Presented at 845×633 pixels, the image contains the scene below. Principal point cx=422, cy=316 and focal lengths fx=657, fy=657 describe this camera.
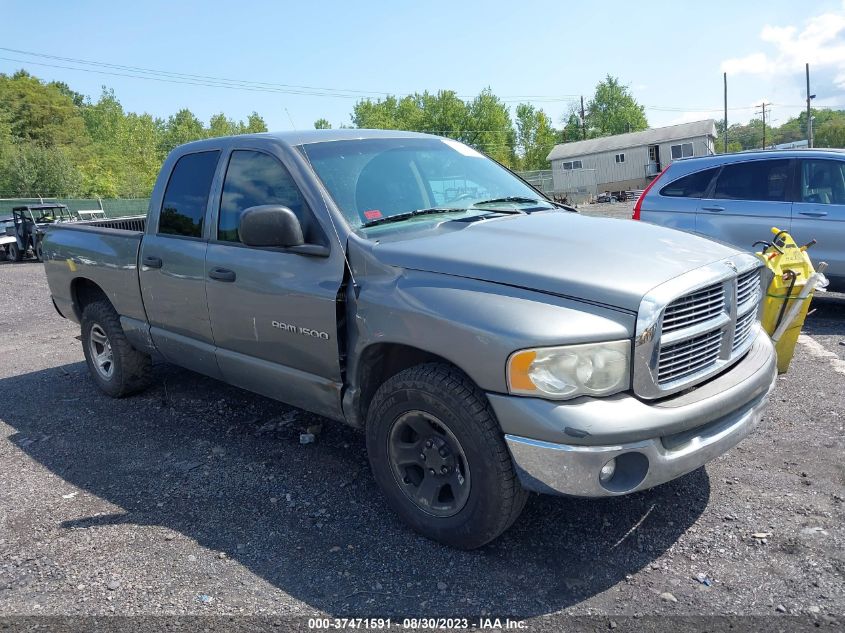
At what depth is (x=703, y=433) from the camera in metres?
2.83

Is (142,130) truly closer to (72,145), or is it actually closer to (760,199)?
(72,145)

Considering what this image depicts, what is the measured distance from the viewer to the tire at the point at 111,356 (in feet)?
17.2

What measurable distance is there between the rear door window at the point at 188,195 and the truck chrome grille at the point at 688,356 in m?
2.95

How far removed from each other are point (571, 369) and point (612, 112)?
95.4m

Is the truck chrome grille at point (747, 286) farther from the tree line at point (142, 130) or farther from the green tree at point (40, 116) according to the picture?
the green tree at point (40, 116)

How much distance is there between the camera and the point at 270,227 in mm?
3291

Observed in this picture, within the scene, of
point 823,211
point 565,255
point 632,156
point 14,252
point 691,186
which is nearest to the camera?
point 565,255

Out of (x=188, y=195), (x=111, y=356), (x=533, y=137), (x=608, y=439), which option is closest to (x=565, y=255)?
(x=608, y=439)

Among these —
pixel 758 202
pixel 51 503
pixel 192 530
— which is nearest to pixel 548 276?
pixel 192 530

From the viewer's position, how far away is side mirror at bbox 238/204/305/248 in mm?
3285

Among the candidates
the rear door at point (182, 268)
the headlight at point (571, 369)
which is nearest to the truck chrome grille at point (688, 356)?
the headlight at point (571, 369)

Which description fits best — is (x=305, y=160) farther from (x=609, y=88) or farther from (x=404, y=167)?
(x=609, y=88)

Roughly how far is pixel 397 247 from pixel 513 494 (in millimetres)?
1272

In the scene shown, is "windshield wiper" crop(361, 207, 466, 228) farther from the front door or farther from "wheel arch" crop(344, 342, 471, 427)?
"wheel arch" crop(344, 342, 471, 427)
